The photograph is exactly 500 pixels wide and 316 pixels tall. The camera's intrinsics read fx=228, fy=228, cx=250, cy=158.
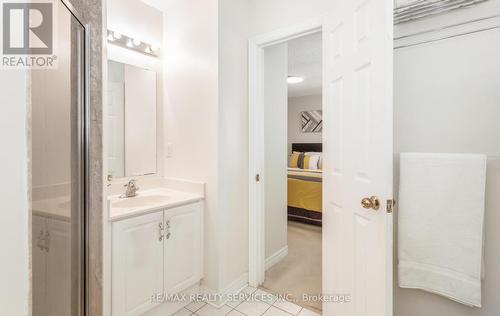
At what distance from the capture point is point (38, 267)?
26.3 inches

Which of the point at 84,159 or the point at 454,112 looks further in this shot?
the point at 454,112

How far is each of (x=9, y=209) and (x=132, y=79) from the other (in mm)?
1811

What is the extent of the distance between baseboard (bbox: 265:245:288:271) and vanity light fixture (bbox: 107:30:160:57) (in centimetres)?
237

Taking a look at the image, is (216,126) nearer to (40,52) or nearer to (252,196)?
(252,196)

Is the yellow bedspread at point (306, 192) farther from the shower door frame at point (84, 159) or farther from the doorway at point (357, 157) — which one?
the shower door frame at point (84, 159)

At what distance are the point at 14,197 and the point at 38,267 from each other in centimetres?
27

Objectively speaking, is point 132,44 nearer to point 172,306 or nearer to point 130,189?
point 130,189

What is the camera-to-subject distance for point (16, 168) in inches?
21.3

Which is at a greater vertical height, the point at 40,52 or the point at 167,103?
the point at 167,103

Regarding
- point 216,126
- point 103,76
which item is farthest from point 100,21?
point 216,126

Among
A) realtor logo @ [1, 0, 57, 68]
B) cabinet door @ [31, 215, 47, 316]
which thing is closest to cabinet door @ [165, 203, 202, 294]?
cabinet door @ [31, 215, 47, 316]

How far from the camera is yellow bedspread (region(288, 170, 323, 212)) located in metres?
3.46

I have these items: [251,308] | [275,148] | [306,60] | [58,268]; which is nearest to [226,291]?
[251,308]

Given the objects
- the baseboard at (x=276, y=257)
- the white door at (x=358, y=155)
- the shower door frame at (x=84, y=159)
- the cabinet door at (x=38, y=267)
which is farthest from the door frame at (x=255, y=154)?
the cabinet door at (x=38, y=267)
